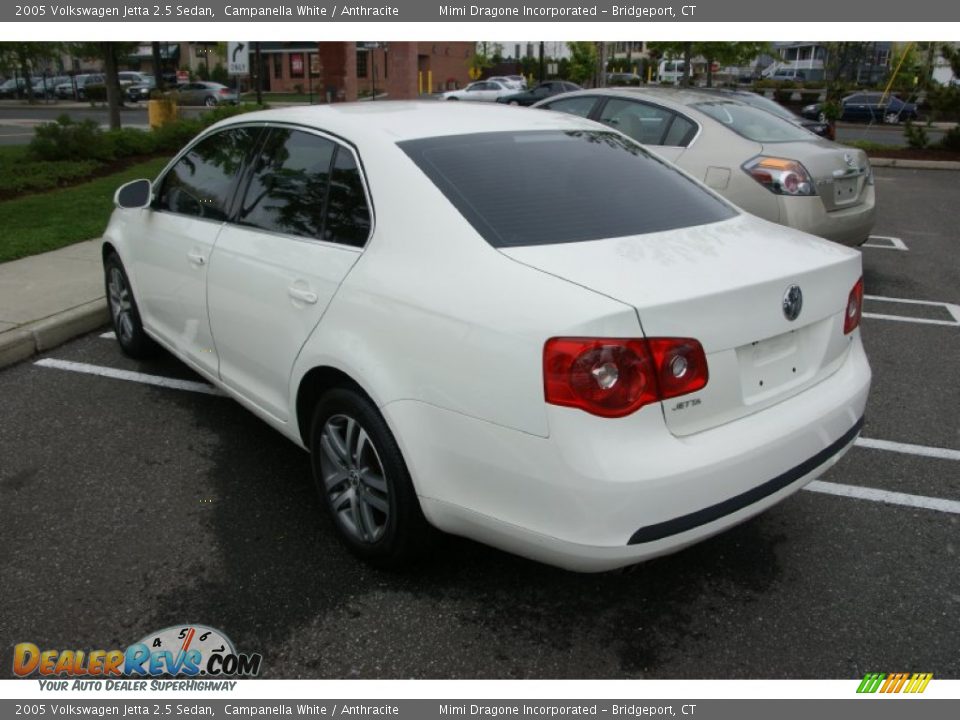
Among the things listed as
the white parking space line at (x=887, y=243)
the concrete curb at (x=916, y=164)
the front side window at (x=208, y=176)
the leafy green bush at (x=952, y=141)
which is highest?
the front side window at (x=208, y=176)

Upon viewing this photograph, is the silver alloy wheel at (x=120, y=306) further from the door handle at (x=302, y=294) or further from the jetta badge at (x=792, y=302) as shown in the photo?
the jetta badge at (x=792, y=302)

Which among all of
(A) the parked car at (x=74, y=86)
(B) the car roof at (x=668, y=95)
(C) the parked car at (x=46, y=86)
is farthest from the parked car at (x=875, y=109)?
(C) the parked car at (x=46, y=86)

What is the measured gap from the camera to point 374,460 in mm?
2918

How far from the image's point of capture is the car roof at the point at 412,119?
3.20 m

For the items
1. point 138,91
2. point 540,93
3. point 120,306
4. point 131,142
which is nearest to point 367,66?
point 138,91

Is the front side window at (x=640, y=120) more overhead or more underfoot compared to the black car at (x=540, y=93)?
more overhead

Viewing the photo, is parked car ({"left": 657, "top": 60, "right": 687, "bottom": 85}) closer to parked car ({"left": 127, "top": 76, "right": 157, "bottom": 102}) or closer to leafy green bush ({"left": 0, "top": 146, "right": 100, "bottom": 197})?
parked car ({"left": 127, "top": 76, "right": 157, "bottom": 102})

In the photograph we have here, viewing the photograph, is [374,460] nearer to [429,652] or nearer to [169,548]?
[429,652]

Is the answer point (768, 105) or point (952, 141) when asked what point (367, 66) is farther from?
point (768, 105)

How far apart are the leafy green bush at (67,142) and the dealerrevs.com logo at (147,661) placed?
12100 mm

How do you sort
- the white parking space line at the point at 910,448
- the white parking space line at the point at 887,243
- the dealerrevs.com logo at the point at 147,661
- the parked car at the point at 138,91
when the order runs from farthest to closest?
the parked car at the point at 138,91
the white parking space line at the point at 887,243
the white parking space line at the point at 910,448
the dealerrevs.com logo at the point at 147,661

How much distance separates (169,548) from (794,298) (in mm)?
2535

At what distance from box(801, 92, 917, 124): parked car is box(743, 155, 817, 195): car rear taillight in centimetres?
3081

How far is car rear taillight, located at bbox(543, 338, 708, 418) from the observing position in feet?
7.38
